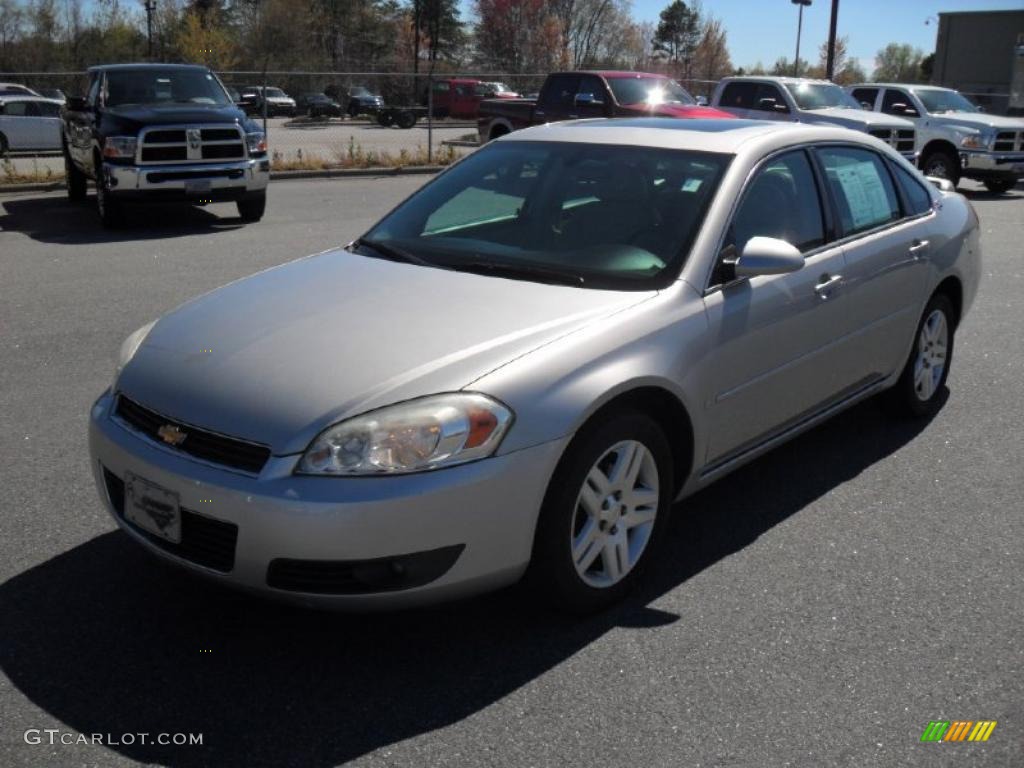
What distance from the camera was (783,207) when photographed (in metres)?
4.73

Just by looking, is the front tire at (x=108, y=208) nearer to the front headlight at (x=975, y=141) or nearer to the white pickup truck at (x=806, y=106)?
the white pickup truck at (x=806, y=106)

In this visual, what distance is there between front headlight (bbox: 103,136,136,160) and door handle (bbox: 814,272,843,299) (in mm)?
10003

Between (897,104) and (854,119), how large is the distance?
2448mm

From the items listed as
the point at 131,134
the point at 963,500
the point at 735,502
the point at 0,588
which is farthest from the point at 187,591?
the point at 131,134

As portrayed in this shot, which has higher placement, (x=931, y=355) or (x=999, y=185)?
(x=999, y=185)

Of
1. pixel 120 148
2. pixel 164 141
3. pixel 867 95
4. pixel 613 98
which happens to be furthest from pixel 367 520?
pixel 867 95

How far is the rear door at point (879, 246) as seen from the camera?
5.06 meters

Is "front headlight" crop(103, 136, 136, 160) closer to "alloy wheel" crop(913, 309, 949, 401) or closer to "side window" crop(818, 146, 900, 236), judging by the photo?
"side window" crop(818, 146, 900, 236)

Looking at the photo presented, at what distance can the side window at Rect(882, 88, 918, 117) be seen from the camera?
20297 millimetres

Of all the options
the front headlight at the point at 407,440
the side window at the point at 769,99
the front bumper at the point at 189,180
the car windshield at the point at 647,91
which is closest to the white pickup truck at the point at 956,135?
the side window at the point at 769,99

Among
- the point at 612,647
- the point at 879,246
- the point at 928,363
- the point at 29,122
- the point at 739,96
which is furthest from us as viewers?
the point at 29,122

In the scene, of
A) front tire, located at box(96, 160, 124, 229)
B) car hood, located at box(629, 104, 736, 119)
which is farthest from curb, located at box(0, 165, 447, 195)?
front tire, located at box(96, 160, 124, 229)

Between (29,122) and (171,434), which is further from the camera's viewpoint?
(29,122)

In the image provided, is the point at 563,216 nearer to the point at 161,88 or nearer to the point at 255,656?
the point at 255,656
